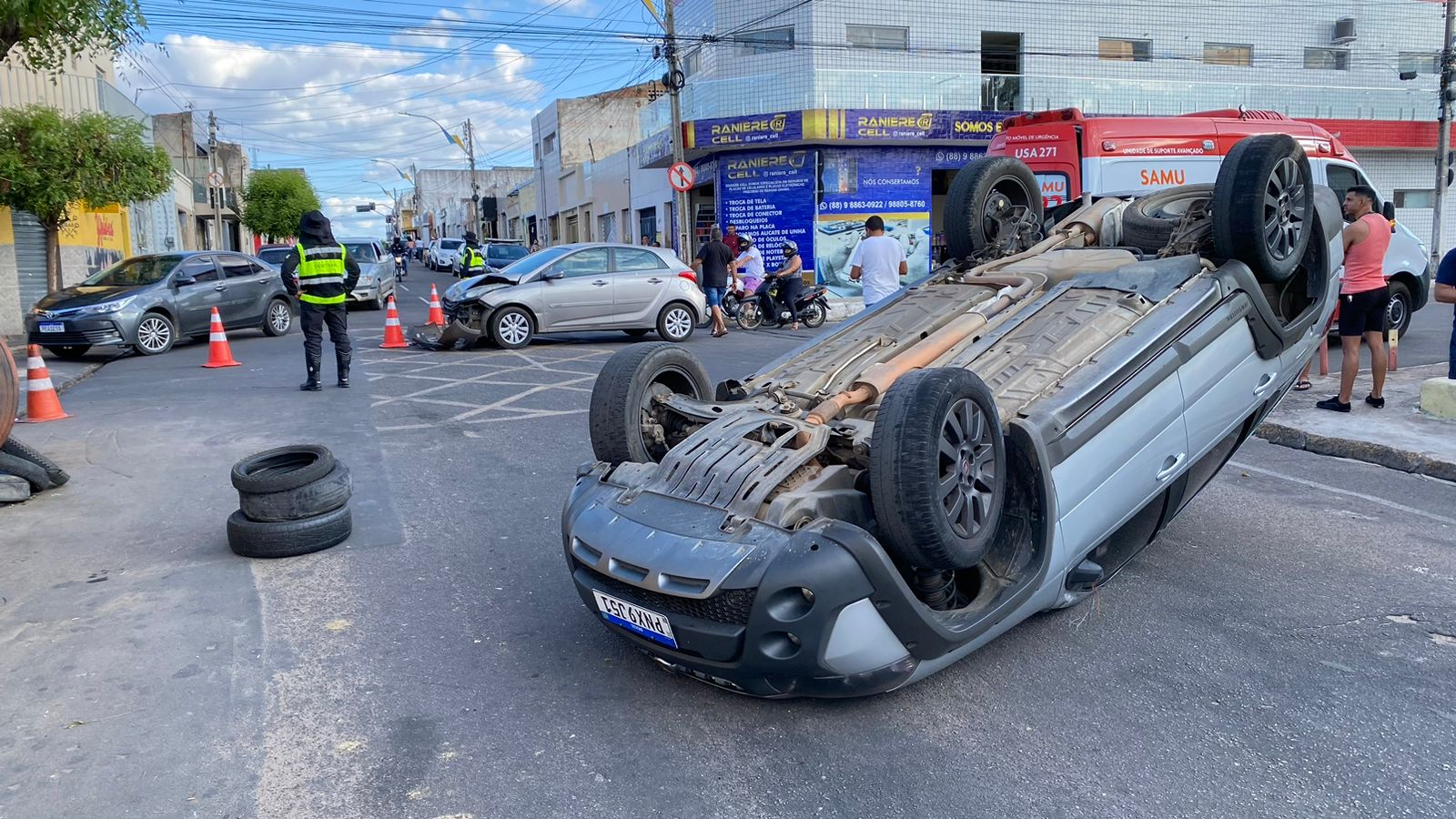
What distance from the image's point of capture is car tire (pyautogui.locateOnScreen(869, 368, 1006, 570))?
3.23 meters

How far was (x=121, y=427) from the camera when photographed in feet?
28.2

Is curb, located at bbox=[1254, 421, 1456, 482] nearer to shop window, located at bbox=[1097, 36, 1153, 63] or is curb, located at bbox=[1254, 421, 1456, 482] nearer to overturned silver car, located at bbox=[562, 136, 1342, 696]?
overturned silver car, located at bbox=[562, 136, 1342, 696]

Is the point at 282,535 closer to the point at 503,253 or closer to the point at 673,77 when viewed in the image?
the point at 673,77

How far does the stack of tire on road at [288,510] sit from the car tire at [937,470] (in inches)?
Result: 125

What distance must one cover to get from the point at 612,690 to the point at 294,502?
2.38 meters

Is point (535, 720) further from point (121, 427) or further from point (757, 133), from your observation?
point (757, 133)

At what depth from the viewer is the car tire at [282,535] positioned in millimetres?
5121

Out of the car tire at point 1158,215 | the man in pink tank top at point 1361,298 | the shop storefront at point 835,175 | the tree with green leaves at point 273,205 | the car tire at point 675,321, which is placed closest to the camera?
the car tire at point 1158,215

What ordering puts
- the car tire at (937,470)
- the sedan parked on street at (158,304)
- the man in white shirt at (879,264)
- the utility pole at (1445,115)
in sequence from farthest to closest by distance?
the utility pole at (1445,115), the sedan parked on street at (158,304), the man in white shirt at (879,264), the car tire at (937,470)

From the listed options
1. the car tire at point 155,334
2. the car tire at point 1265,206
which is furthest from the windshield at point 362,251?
the car tire at point 1265,206

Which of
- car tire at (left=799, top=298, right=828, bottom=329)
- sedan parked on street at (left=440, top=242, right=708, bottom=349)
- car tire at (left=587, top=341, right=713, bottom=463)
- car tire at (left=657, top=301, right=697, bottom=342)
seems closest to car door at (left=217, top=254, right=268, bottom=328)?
sedan parked on street at (left=440, top=242, right=708, bottom=349)

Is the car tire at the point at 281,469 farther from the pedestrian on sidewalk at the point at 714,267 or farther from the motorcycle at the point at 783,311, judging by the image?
the motorcycle at the point at 783,311

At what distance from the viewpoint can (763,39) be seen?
74.6 feet

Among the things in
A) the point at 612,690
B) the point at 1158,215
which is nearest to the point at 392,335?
the point at 1158,215
